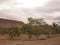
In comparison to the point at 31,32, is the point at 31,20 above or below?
above

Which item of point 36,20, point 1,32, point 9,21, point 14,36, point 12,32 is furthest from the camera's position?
point 9,21

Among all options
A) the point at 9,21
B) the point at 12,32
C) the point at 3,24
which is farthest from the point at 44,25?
the point at 9,21

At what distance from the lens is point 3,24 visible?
532 ft

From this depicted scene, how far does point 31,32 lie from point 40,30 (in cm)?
487

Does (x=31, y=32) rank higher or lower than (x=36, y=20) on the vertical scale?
lower

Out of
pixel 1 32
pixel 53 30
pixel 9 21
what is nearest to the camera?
pixel 53 30

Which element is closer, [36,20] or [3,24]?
[36,20]

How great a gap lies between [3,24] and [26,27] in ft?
325

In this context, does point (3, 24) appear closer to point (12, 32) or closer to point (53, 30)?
point (53, 30)

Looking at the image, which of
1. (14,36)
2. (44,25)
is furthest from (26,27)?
(44,25)

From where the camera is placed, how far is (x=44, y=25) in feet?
283

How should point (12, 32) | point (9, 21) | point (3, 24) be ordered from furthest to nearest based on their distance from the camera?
1. point (9, 21)
2. point (3, 24)
3. point (12, 32)

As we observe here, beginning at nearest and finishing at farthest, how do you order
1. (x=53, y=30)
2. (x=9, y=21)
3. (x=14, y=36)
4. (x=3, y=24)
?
(x=14, y=36) < (x=53, y=30) < (x=3, y=24) < (x=9, y=21)

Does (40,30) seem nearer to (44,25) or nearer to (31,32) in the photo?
(31,32)
